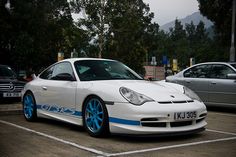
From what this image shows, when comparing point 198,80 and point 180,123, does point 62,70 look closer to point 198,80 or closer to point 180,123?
point 180,123

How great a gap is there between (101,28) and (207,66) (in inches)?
1078

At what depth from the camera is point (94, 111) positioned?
611 cm

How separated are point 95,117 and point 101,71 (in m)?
1.02

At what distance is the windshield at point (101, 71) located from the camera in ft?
22.0

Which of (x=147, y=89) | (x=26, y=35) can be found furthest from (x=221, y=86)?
(x=26, y=35)

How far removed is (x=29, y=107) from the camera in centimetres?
794

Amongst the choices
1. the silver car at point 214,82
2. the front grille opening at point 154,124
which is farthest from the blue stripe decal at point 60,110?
the silver car at point 214,82

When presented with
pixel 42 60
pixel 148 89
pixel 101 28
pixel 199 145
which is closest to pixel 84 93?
pixel 148 89

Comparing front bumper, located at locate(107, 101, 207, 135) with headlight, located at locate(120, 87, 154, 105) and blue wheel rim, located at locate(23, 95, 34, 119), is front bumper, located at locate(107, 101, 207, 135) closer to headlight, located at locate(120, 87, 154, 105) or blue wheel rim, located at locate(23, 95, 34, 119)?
headlight, located at locate(120, 87, 154, 105)

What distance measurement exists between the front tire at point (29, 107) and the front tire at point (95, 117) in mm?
1760

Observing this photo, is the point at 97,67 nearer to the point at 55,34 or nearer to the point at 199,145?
the point at 199,145

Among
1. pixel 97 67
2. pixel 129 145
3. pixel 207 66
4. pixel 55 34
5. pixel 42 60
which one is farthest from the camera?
pixel 55 34

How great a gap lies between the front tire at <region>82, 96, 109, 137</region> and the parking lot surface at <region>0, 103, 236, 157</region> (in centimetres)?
12

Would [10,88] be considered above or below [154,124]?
above
